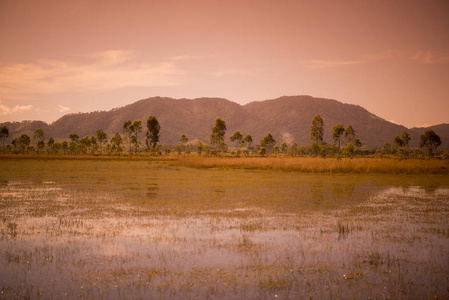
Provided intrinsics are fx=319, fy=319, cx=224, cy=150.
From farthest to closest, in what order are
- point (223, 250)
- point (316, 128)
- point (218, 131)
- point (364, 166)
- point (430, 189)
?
point (218, 131), point (316, 128), point (364, 166), point (430, 189), point (223, 250)

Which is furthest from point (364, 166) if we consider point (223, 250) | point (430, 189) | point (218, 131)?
point (218, 131)

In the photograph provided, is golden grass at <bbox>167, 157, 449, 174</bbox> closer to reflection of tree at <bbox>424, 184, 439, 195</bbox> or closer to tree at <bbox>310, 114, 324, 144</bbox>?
reflection of tree at <bbox>424, 184, 439, 195</bbox>

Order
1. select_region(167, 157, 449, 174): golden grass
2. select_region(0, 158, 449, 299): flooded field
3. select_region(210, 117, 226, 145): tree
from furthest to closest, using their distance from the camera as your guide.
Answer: select_region(210, 117, 226, 145): tree < select_region(167, 157, 449, 174): golden grass < select_region(0, 158, 449, 299): flooded field

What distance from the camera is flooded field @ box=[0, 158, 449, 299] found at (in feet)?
24.5

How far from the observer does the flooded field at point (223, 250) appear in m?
7.47

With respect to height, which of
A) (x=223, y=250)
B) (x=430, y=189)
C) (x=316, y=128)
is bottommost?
(x=223, y=250)

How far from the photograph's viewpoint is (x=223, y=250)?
33.4ft

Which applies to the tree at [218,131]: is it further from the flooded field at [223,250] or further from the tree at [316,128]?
the flooded field at [223,250]

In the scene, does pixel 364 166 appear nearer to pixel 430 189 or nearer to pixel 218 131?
pixel 430 189

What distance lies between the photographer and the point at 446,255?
385 inches

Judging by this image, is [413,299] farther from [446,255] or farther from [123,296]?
[123,296]

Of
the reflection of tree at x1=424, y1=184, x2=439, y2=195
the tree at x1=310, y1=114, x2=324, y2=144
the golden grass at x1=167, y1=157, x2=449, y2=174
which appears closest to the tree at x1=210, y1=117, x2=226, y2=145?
the tree at x1=310, y1=114, x2=324, y2=144

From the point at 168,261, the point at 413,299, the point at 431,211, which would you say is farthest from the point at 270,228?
the point at 431,211

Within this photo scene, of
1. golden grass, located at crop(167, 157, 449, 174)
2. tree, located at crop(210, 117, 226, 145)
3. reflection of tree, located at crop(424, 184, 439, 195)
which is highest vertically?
tree, located at crop(210, 117, 226, 145)
